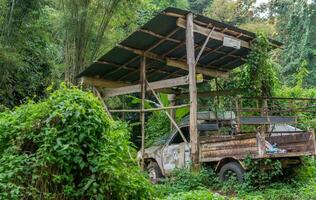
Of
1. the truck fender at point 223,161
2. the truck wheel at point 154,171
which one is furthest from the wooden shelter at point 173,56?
the truck wheel at point 154,171

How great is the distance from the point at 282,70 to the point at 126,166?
19.0 metres

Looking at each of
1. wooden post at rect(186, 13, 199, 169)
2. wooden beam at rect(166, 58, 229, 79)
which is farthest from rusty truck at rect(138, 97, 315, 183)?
wooden beam at rect(166, 58, 229, 79)

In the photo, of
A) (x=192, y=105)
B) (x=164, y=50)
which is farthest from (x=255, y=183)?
(x=164, y=50)

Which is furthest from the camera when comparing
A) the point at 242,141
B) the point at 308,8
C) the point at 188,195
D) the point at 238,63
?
the point at 308,8

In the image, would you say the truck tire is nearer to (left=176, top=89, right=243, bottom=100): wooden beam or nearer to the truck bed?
the truck bed

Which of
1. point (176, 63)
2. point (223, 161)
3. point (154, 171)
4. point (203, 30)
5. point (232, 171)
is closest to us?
point (232, 171)

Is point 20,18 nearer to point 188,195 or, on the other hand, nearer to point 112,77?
point 112,77

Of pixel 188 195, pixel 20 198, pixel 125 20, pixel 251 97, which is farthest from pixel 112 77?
pixel 20 198

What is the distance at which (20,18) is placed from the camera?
1090 centimetres

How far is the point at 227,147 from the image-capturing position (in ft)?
28.9

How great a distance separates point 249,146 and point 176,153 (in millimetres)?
2465

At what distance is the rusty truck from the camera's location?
325 inches

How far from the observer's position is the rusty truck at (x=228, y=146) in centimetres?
826

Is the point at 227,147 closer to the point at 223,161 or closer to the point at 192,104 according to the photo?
the point at 223,161
